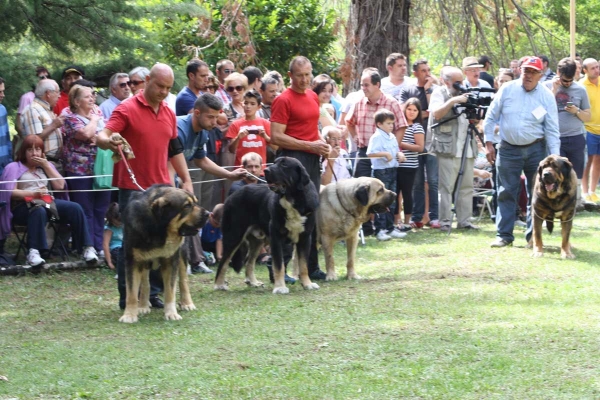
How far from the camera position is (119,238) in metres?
11.2

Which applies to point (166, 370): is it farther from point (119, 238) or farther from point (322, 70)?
point (322, 70)

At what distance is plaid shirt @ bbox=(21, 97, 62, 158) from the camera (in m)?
11.0

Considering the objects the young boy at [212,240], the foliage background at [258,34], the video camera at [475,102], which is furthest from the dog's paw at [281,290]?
the video camera at [475,102]

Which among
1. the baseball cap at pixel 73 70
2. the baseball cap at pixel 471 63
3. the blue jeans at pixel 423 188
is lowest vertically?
the blue jeans at pixel 423 188

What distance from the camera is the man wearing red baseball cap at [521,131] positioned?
466 inches

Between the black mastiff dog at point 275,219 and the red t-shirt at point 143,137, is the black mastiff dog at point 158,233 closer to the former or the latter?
the red t-shirt at point 143,137

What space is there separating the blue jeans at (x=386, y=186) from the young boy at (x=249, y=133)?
90.9 inches

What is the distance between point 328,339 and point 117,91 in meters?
5.61

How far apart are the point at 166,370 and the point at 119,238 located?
5206mm

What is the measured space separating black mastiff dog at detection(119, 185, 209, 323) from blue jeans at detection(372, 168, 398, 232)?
584 cm

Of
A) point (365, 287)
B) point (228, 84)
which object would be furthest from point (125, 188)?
point (228, 84)

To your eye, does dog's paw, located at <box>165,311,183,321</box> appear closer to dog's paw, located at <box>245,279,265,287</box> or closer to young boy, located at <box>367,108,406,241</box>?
dog's paw, located at <box>245,279,265,287</box>

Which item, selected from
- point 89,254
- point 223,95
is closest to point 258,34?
point 223,95

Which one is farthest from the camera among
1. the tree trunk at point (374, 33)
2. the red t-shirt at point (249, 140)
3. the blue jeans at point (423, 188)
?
the tree trunk at point (374, 33)
